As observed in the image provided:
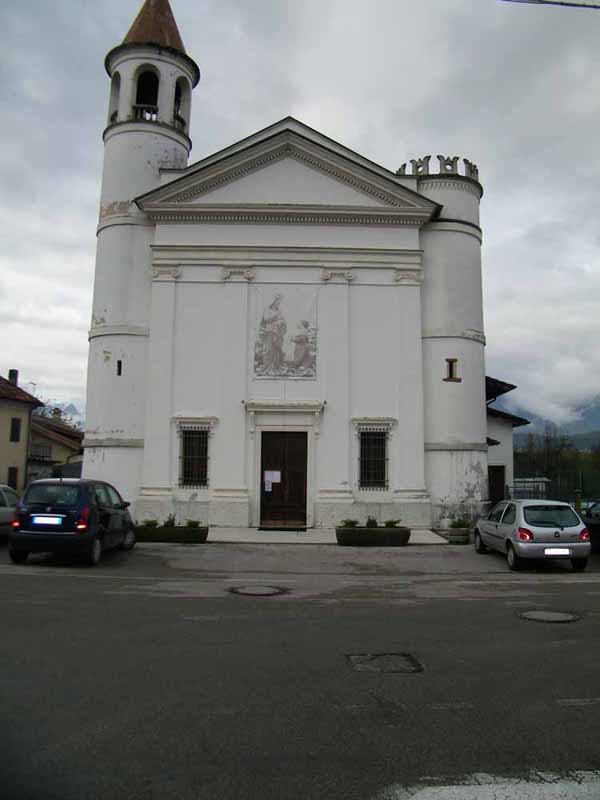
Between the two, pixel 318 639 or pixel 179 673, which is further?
pixel 318 639

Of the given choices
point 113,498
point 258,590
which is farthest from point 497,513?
point 113,498

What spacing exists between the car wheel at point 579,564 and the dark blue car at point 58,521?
400 inches

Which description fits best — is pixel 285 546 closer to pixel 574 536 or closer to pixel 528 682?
pixel 574 536

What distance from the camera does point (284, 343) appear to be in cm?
2445

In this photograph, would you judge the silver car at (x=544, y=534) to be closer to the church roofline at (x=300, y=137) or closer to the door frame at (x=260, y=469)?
the door frame at (x=260, y=469)

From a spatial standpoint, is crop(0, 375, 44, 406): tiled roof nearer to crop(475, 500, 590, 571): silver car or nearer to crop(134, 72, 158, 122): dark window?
crop(134, 72, 158, 122): dark window

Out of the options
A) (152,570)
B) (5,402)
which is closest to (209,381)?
(152,570)

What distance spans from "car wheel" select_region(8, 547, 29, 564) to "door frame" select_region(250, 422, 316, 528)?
9905 millimetres

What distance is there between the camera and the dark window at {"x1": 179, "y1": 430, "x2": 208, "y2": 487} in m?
24.0

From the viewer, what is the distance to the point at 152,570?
47.6 ft

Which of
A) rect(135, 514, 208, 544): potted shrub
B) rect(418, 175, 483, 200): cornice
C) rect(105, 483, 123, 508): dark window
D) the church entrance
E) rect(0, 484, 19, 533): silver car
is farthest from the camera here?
rect(418, 175, 483, 200): cornice

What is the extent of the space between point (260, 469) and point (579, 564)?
1123cm

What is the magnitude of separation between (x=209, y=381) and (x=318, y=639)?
16.8m

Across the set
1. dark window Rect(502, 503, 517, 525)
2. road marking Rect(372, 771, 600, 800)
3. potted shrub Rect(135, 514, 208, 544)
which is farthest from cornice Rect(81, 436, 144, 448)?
road marking Rect(372, 771, 600, 800)
